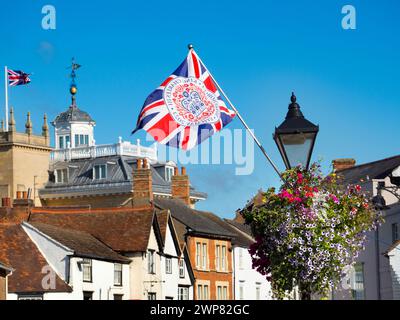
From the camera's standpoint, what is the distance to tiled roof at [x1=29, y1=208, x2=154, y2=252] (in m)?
65.7

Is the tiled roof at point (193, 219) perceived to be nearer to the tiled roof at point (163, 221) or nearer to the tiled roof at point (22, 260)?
the tiled roof at point (163, 221)

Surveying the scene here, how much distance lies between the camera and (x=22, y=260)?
5691 centimetres

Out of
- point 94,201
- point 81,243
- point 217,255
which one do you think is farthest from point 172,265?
point 94,201

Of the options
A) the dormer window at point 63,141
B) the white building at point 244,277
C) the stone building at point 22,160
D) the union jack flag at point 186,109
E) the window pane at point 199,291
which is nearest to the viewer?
the union jack flag at point 186,109

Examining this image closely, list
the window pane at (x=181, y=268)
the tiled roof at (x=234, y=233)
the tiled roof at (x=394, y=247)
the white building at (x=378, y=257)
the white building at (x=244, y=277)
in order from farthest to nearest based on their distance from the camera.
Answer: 1. the tiled roof at (x=234, y=233)
2. the white building at (x=244, y=277)
3. the window pane at (x=181, y=268)
4. the white building at (x=378, y=257)
5. the tiled roof at (x=394, y=247)

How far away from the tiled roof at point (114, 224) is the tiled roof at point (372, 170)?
1127 cm

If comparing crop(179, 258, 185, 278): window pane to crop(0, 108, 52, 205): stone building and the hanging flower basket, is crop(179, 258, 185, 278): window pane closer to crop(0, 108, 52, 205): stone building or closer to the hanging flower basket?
crop(0, 108, 52, 205): stone building

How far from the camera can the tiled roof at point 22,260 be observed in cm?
5491

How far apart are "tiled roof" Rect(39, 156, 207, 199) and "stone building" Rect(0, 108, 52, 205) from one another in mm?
1385

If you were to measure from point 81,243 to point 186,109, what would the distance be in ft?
93.8

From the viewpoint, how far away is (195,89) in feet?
113

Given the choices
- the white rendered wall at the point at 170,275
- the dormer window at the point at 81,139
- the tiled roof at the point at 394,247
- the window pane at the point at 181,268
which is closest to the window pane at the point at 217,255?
the window pane at the point at 181,268

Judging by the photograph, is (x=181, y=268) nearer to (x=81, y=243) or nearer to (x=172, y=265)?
(x=172, y=265)

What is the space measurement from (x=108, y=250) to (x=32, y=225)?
6151 mm
